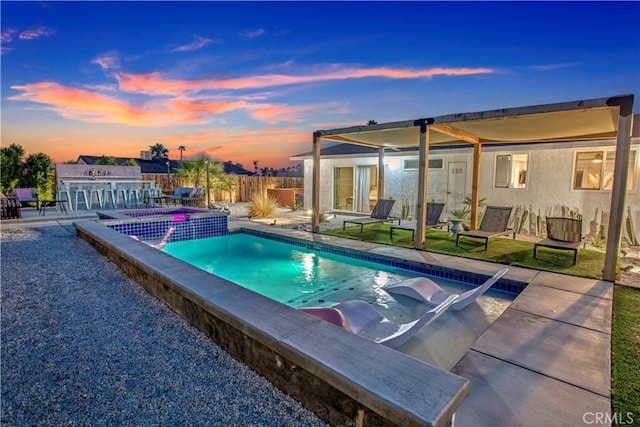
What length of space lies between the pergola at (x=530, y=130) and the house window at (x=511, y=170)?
1.15 meters

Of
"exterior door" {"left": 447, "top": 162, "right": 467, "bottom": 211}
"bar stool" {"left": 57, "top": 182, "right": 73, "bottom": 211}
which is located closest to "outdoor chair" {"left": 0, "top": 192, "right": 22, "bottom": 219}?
"bar stool" {"left": 57, "top": 182, "right": 73, "bottom": 211}

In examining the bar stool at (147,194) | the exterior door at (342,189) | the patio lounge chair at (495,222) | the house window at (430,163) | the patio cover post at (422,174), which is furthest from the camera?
the exterior door at (342,189)

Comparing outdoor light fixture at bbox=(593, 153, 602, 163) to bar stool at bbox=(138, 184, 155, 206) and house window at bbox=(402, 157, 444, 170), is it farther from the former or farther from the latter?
bar stool at bbox=(138, 184, 155, 206)

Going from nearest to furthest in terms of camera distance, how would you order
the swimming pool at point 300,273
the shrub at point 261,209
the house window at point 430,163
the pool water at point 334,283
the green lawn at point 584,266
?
the green lawn at point 584,266 → the pool water at point 334,283 → the swimming pool at point 300,273 → the house window at point 430,163 → the shrub at point 261,209

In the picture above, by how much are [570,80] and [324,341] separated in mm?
15645

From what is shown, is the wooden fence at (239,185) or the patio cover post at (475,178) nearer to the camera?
the patio cover post at (475,178)

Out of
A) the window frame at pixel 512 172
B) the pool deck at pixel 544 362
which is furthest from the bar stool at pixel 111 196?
the window frame at pixel 512 172

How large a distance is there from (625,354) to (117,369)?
4350mm

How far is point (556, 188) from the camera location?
9898 millimetres

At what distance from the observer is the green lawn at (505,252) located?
574 centimetres

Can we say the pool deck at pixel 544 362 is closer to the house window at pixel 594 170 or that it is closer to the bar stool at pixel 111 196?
the house window at pixel 594 170

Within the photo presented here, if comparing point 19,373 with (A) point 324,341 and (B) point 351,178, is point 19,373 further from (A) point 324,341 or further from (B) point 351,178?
(B) point 351,178

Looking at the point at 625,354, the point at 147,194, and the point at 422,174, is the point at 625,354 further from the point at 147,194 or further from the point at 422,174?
the point at 147,194

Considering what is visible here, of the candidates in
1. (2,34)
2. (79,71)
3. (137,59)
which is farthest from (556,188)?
(2,34)
